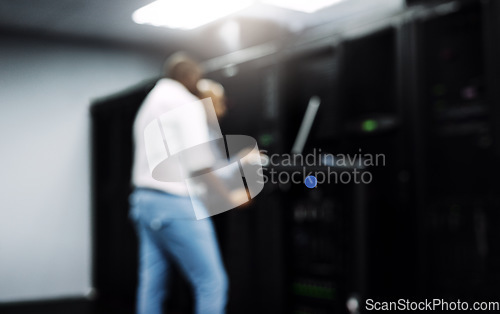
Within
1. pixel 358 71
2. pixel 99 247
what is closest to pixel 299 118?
pixel 358 71

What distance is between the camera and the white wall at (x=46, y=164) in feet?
15.1

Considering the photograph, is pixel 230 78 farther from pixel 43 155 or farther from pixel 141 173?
pixel 43 155

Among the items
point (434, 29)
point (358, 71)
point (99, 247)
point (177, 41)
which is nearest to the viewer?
point (434, 29)

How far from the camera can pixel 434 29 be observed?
231 centimetres

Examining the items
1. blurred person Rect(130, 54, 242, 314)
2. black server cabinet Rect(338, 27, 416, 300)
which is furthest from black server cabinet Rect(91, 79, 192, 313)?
blurred person Rect(130, 54, 242, 314)

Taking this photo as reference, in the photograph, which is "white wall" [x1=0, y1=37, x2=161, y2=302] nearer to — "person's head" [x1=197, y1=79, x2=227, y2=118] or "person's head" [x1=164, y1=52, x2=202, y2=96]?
"person's head" [x1=197, y1=79, x2=227, y2=118]

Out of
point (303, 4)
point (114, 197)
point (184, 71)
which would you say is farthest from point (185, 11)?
point (184, 71)

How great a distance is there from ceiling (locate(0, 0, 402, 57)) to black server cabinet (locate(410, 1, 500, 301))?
1.72 m

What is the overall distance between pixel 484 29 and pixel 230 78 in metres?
1.69

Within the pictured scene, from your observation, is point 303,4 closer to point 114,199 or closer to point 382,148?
point 382,148

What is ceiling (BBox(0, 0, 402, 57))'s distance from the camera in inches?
159

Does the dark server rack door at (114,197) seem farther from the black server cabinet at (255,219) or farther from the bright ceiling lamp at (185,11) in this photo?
the black server cabinet at (255,219)

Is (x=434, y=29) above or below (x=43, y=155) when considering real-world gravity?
above

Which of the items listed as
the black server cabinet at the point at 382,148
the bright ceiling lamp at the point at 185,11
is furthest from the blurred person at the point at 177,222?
the bright ceiling lamp at the point at 185,11
